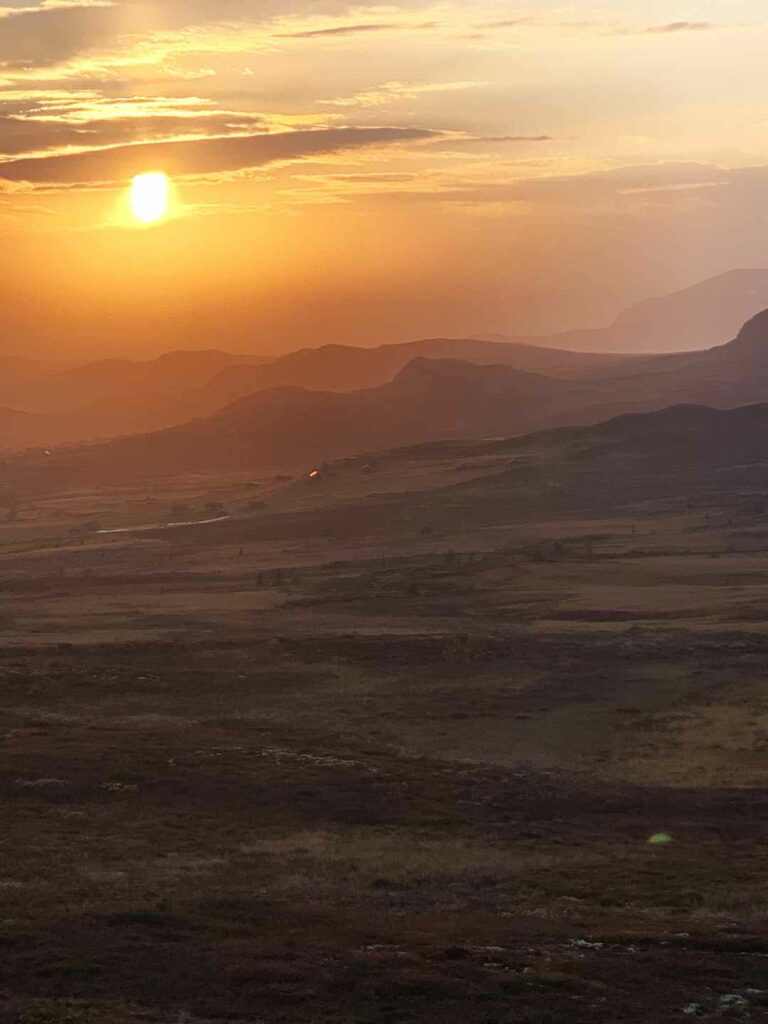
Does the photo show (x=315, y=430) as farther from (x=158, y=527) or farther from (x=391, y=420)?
(x=158, y=527)

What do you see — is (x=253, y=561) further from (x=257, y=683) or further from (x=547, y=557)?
(x=257, y=683)

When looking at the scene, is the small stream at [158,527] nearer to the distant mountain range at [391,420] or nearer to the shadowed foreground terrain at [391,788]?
the shadowed foreground terrain at [391,788]

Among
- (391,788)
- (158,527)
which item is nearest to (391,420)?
(158,527)

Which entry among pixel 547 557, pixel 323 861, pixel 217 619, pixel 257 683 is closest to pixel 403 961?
pixel 323 861

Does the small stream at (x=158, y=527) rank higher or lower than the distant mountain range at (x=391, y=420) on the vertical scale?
lower

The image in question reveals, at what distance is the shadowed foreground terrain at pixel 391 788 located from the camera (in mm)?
17781

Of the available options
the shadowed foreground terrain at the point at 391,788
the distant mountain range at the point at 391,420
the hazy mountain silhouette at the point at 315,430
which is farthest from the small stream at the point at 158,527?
the hazy mountain silhouette at the point at 315,430

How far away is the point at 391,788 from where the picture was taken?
32.1 m

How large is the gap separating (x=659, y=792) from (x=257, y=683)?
A: 1804 centimetres

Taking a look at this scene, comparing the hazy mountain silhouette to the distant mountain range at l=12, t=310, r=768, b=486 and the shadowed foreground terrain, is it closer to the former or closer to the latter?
the distant mountain range at l=12, t=310, r=768, b=486

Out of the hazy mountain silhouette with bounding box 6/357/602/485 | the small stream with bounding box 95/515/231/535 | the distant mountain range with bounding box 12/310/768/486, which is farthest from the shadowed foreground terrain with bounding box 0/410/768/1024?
the hazy mountain silhouette with bounding box 6/357/602/485

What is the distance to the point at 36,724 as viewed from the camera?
3791 cm

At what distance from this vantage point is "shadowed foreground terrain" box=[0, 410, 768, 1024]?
17781 mm

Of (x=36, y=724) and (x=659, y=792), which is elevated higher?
(x=36, y=724)
